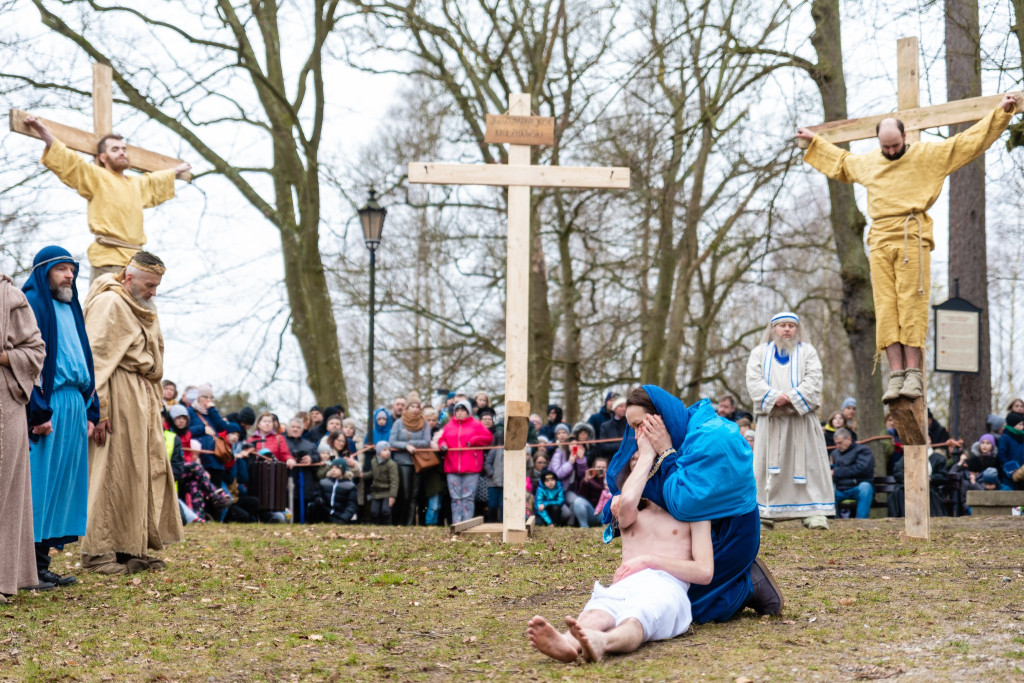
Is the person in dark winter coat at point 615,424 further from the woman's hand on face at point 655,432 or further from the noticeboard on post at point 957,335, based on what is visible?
the woman's hand on face at point 655,432

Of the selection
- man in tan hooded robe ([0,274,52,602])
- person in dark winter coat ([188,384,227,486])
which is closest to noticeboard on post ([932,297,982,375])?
person in dark winter coat ([188,384,227,486])

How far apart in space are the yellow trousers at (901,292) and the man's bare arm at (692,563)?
4.00 meters

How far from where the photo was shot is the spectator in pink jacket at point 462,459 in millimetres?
13414

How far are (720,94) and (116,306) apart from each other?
12740 millimetres

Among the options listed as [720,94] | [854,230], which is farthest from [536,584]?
[720,94]

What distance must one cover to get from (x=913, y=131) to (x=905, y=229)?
931 millimetres

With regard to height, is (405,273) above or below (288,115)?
below

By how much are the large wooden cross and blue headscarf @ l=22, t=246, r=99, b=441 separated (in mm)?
5903

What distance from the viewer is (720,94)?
18.5 metres

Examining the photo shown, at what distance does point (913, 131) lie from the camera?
29.3ft

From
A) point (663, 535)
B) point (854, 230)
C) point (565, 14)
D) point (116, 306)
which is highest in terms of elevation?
point (565, 14)

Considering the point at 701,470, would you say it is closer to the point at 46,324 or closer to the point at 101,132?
the point at 46,324

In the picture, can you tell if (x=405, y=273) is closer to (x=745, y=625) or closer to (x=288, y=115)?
(x=288, y=115)

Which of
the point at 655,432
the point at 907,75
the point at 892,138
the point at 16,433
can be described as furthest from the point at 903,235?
the point at 16,433
